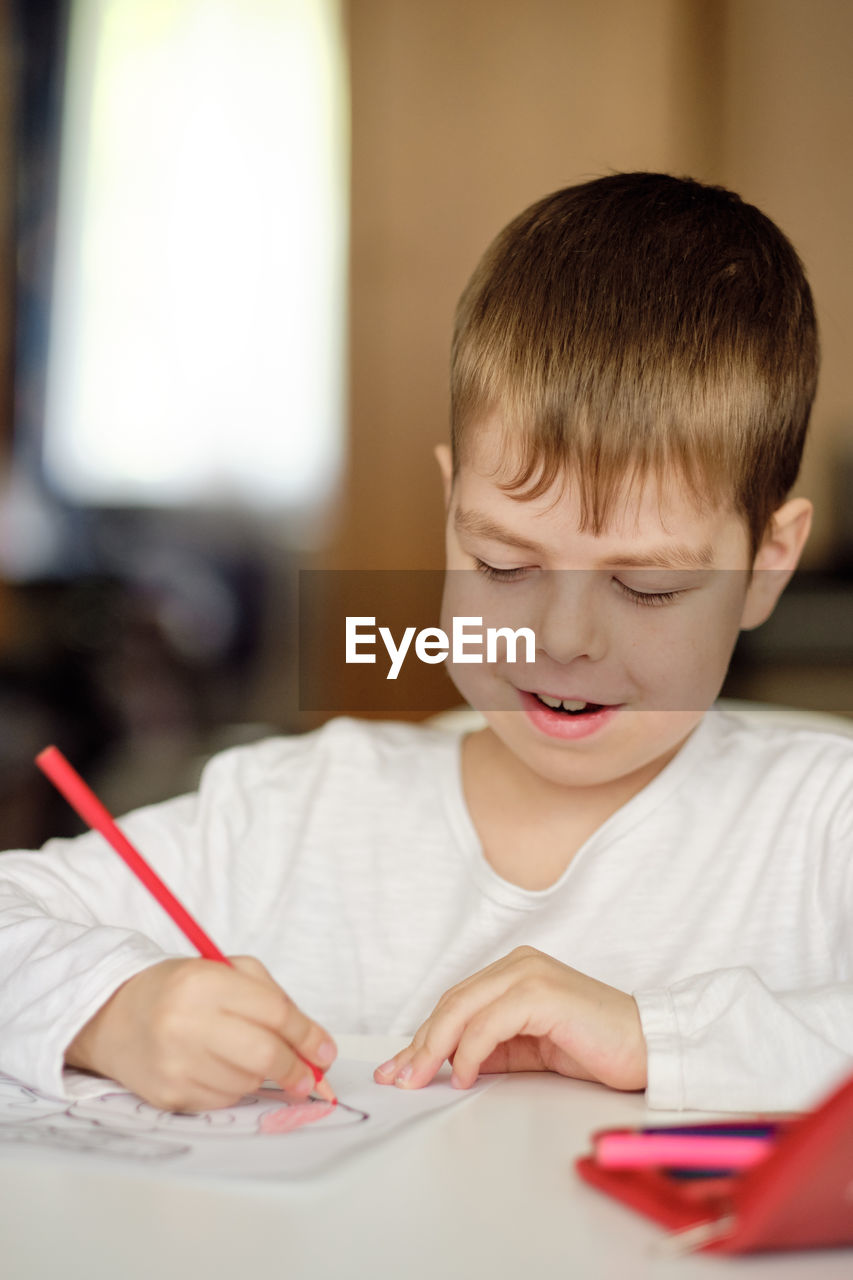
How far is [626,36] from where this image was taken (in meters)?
3.08

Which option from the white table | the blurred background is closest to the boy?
the white table

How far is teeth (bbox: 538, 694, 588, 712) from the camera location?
2.76 ft

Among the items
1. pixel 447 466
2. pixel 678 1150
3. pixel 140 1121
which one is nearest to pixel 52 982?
pixel 140 1121

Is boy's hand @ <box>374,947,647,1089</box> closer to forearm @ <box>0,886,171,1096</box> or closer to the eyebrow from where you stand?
forearm @ <box>0,886,171,1096</box>

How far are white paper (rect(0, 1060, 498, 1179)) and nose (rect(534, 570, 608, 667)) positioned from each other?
26 cm

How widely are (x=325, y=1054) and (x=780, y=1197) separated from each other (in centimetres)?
25

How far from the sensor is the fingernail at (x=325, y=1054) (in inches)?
21.4

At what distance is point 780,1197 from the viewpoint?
0.33 m

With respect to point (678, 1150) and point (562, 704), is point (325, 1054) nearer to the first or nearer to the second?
point (678, 1150)

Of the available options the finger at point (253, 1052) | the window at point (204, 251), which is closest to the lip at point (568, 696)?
the finger at point (253, 1052)

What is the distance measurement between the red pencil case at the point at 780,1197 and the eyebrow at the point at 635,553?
0.42 metres

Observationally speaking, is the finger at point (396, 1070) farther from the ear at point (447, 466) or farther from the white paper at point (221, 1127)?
the ear at point (447, 466)

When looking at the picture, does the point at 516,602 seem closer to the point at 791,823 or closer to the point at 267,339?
the point at 791,823

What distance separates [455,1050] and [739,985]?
13 centimetres
